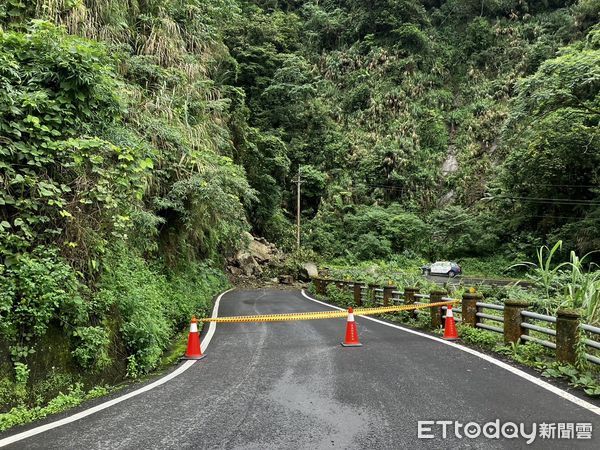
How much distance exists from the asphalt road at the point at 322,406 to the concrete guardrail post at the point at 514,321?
3.14ft

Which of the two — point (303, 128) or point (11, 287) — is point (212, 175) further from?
point (303, 128)

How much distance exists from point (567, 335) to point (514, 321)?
1.42 metres

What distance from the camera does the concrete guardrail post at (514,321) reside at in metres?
7.35

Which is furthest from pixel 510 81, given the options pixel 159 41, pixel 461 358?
pixel 461 358

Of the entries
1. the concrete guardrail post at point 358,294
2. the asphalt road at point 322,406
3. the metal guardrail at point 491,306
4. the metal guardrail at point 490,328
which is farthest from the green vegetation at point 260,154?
the concrete guardrail post at point 358,294

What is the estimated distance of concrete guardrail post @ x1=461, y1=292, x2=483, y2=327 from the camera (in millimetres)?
8906

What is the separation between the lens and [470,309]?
353 inches

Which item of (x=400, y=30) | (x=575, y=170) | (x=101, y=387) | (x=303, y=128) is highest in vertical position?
(x=400, y=30)

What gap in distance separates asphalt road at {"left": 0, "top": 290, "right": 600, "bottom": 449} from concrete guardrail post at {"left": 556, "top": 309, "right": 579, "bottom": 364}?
34.5 inches

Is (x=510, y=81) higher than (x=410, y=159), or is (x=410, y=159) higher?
(x=510, y=81)

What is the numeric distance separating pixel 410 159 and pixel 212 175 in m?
33.6

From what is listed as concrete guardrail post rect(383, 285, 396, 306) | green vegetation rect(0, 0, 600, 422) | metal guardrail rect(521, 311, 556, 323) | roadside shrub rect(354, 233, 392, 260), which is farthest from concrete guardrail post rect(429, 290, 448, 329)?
roadside shrub rect(354, 233, 392, 260)

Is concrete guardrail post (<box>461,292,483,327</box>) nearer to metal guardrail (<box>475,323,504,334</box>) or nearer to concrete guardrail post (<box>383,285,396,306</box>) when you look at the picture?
metal guardrail (<box>475,323,504,334</box>)

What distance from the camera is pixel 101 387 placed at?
5.50 m
